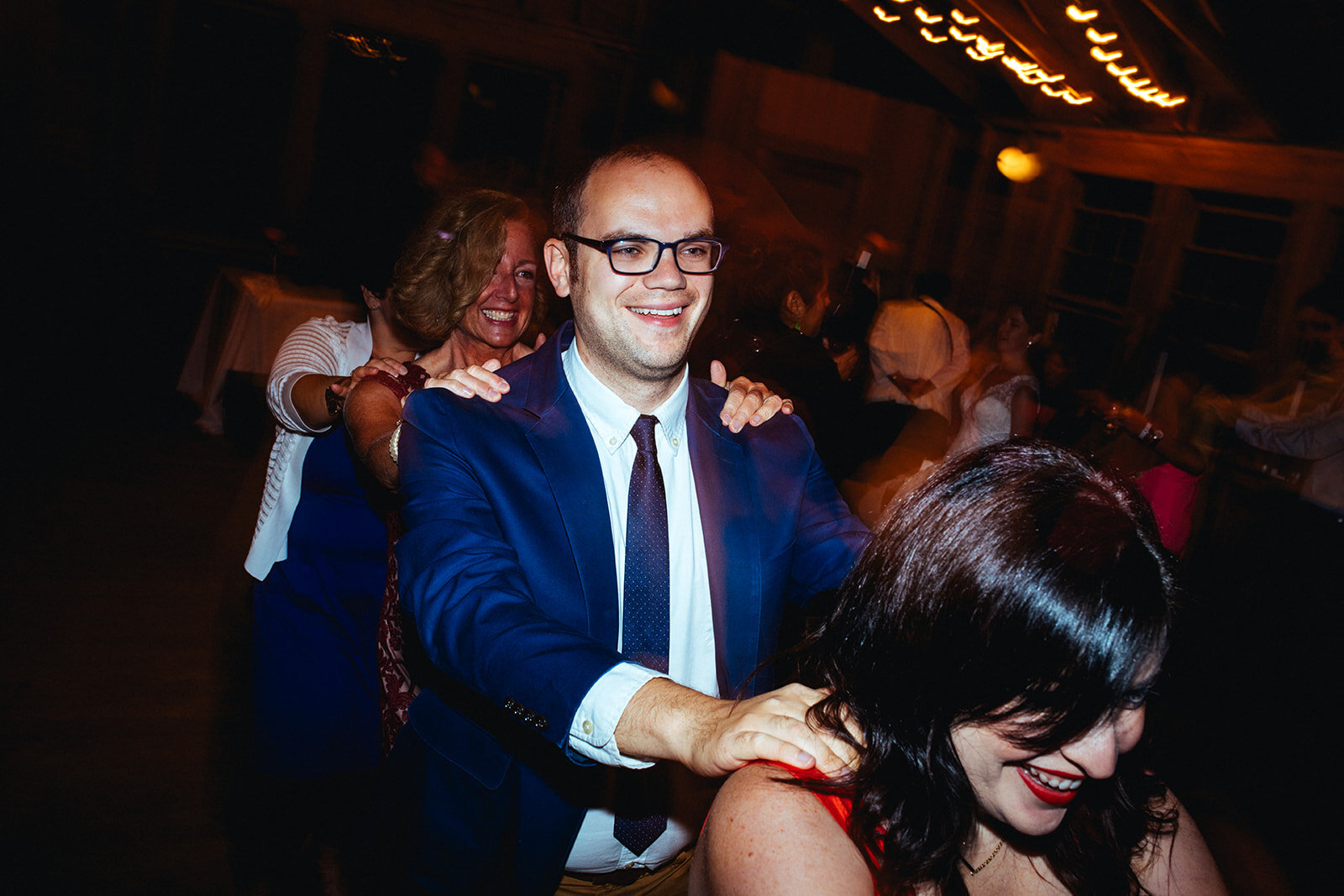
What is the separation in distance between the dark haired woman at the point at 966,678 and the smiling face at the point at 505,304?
144 centimetres

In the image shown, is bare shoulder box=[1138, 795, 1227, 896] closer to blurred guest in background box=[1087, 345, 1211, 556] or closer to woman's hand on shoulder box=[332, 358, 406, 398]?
woman's hand on shoulder box=[332, 358, 406, 398]

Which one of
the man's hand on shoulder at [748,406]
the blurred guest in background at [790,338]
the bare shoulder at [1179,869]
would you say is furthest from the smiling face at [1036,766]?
the blurred guest in background at [790,338]

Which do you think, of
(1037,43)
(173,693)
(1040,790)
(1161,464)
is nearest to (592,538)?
Result: (1040,790)

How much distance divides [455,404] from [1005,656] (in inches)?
33.1

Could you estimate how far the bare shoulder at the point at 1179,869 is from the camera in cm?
119

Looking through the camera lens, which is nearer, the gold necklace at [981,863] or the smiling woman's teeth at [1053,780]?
the smiling woman's teeth at [1053,780]

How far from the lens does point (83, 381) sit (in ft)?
21.0

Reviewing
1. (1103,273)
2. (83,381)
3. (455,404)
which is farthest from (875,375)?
(83,381)

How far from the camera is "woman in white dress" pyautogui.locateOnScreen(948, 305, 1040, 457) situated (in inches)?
164

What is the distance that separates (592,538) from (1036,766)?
2.16 feet

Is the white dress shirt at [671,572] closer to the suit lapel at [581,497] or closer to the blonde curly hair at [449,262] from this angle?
the suit lapel at [581,497]

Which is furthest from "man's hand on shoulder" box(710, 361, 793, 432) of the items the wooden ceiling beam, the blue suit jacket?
the wooden ceiling beam

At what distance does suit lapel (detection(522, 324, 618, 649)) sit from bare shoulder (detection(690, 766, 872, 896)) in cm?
34

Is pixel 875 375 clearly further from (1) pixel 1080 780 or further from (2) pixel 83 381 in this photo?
(2) pixel 83 381
